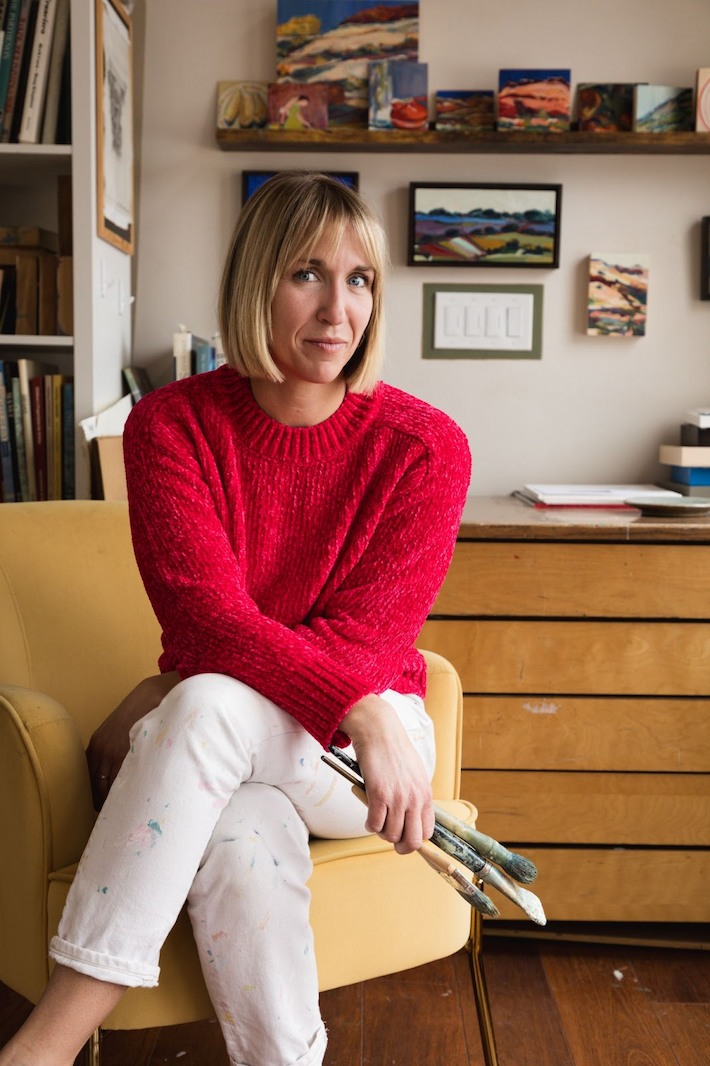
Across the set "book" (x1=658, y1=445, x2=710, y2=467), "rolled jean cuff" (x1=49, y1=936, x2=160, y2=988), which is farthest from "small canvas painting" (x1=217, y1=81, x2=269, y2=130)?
"rolled jean cuff" (x1=49, y1=936, x2=160, y2=988)

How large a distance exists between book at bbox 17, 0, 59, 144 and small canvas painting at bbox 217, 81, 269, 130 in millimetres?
445

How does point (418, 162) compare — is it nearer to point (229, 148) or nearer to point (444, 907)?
point (229, 148)

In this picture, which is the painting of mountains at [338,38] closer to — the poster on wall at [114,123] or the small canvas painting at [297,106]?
the small canvas painting at [297,106]

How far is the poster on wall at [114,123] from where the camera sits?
2059 mm

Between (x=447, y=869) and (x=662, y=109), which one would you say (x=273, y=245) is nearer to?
(x=447, y=869)

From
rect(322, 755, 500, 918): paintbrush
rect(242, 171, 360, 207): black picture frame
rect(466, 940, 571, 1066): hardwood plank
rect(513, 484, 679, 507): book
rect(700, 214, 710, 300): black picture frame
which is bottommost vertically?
rect(466, 940, 571, 1066): hardwood plank

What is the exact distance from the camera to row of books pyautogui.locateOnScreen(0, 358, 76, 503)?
82.6 inches

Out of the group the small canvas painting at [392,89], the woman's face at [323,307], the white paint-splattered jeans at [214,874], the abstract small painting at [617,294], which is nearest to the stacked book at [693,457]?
the abstract small painting at [617,294]

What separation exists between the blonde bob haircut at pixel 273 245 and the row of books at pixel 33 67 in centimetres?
82

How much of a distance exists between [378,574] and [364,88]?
1380mm

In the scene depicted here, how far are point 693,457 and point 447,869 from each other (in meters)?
1.35

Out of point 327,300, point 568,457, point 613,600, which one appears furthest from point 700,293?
point 327,300

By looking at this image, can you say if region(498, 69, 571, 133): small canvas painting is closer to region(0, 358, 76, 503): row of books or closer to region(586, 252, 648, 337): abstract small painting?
region(586, 252, 648, 337): abstract small painting

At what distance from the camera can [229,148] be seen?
7.89 ft
